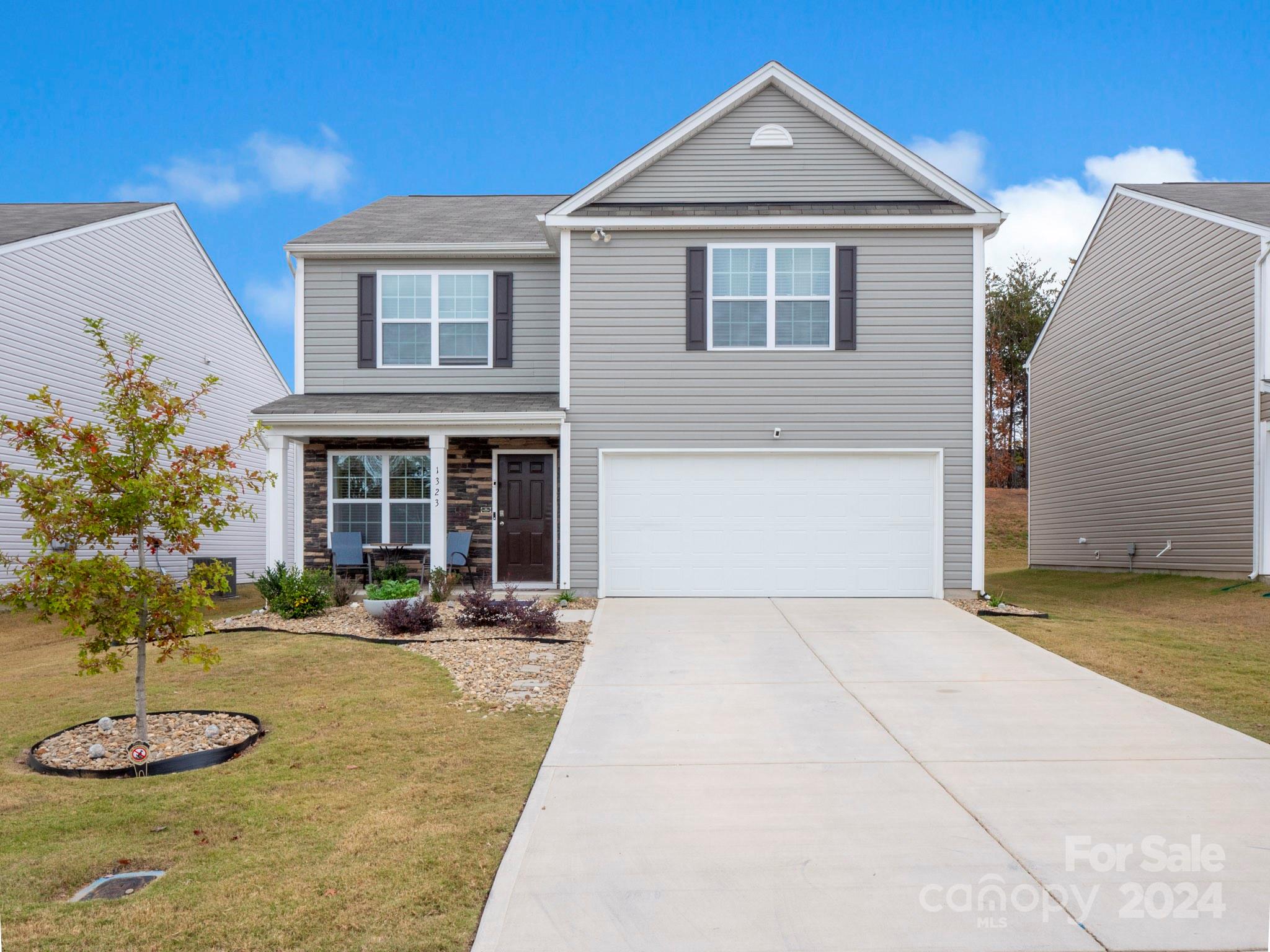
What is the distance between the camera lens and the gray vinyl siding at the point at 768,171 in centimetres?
1265

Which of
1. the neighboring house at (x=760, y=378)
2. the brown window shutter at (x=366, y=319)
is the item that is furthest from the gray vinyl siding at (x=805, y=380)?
the brown window shutter at (x=366, y=319)

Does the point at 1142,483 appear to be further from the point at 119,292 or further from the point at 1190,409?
the point at 119,292

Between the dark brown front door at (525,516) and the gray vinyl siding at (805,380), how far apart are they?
1.27m

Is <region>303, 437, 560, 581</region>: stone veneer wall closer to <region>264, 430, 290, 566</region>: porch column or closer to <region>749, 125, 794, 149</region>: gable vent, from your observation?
<region>264, 430, 290, 566</region>: porch column

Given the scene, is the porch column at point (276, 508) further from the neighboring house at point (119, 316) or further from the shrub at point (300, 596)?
the neighboring house at point (119, 316)

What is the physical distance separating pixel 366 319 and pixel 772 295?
244 inches

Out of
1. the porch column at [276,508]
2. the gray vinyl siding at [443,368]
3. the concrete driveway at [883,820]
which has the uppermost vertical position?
the gray vinyl siding at [443,368]

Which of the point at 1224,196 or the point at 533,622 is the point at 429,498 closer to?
the point at 533,622

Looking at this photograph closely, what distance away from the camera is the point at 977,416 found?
40.5 ft

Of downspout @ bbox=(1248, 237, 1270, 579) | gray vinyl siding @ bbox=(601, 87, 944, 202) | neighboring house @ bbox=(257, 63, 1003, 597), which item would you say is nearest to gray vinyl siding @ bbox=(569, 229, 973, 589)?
neighboring house @ bbox=(257, 63, 1003, 597)

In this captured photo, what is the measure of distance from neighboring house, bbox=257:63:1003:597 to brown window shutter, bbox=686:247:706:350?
0.08 feet

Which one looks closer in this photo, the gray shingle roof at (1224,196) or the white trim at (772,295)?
the white trim at (772,295)

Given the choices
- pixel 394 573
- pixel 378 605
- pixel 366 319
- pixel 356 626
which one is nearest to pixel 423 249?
pixel 366 319

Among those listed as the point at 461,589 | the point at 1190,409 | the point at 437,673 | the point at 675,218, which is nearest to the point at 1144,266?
the point at 1190,409
